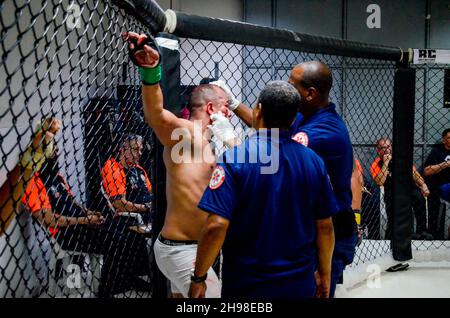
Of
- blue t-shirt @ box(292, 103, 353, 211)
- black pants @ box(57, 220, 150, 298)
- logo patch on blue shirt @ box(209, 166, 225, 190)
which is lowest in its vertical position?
black pants @ box(57, 220, 150, 298)

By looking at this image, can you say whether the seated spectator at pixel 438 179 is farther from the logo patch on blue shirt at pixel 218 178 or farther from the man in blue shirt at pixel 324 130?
the logo patch on blue shirt at pixel 218 178

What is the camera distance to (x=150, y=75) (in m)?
1.70

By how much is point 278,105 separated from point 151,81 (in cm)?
50

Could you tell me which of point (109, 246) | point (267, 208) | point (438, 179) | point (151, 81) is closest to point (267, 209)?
point (267, 208)

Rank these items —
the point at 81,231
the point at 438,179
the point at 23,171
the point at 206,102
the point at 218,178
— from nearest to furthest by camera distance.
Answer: the point at 23,171
the point at 218,178
the point at 206,102
the point at 81,231
the point at 438,179

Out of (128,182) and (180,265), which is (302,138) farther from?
(128,182)

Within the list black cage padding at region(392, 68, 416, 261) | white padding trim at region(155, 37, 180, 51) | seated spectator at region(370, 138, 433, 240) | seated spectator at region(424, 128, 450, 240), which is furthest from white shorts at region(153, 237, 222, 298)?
seated spectator at region(424, 128, 450, 240)

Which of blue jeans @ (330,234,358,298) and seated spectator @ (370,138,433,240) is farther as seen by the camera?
seated spectator @ (370,138,433,240)

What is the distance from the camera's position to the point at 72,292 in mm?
3238

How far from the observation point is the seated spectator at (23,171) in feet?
4.01

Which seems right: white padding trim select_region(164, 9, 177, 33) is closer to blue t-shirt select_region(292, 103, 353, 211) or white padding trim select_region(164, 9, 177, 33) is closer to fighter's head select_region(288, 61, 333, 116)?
fighter's head select_region(288, 61, 333, 116)

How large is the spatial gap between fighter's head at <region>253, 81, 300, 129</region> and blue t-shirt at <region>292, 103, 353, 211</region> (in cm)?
29

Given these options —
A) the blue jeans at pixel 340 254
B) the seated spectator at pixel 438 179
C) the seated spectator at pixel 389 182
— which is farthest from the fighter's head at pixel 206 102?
the seated spectator at pixel 438 179

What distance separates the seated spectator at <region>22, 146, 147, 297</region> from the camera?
280 cm
